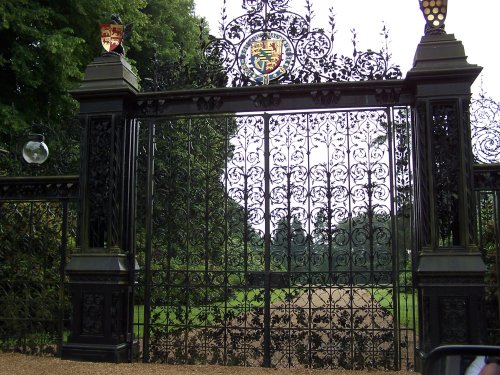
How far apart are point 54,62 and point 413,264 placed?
9075 millimetres

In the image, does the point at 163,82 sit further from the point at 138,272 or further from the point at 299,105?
the point at 138,272

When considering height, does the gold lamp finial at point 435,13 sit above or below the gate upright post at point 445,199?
above

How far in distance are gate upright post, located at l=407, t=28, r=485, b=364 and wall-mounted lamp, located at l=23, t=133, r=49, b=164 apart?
5.30m

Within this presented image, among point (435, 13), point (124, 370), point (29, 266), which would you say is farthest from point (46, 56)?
point (435, 13)

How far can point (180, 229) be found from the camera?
26.4 feet

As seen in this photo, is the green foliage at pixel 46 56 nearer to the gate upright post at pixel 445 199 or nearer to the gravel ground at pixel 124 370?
the gravel ground at pixel 124 370

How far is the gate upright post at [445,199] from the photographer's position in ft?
21.3

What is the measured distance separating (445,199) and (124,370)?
447 cm

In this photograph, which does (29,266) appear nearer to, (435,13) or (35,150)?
(35,150)

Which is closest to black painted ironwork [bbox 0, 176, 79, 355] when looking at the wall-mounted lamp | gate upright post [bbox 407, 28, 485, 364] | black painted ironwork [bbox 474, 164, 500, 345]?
the wall-mounted lamp

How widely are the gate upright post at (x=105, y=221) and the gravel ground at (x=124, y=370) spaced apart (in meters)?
0.23

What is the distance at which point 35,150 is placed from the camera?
27.0ft

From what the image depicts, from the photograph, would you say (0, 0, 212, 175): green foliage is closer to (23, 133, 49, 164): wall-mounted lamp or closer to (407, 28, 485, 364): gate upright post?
(23, 133, 49, 164): wall-mounted lamp

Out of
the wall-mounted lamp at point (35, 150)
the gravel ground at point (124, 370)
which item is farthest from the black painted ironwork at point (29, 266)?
the gravel ground at point (124, 370)
